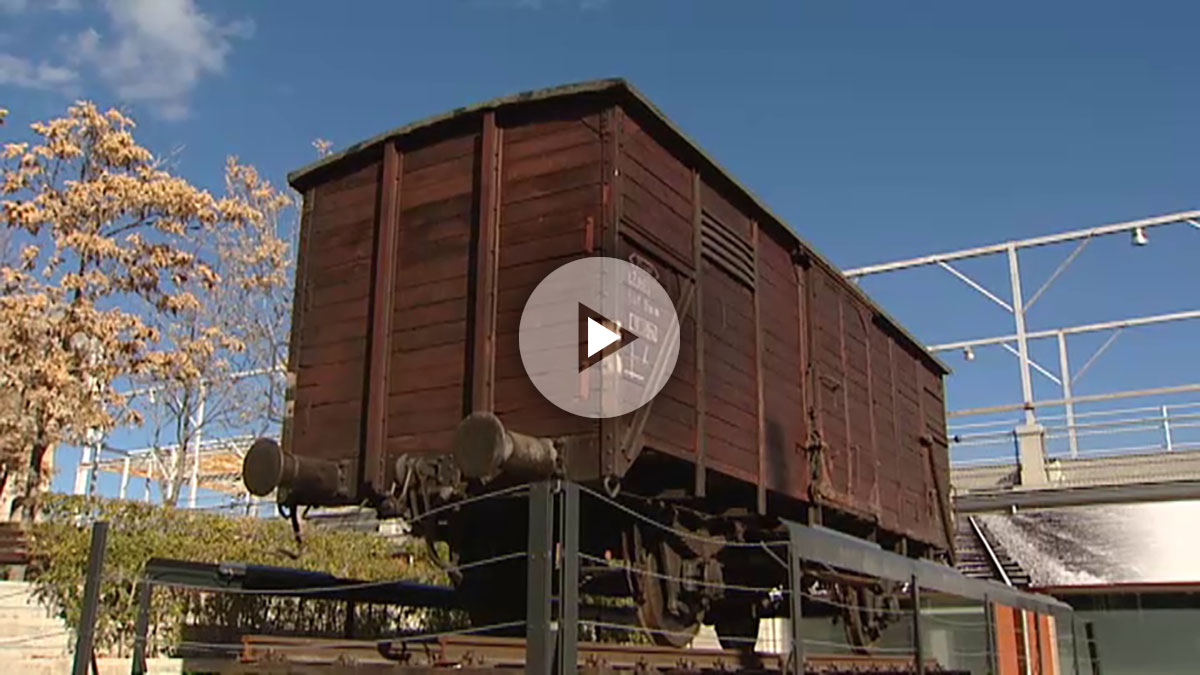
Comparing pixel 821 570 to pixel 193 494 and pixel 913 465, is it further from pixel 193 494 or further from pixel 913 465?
pixel 193 494

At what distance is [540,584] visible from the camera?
4262mm

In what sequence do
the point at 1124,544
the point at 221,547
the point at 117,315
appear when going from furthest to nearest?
the point at 1124,544 < the point at 117,315 < the point at 221,547

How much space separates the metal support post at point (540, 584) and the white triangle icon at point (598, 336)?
1.65m

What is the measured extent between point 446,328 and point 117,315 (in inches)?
364

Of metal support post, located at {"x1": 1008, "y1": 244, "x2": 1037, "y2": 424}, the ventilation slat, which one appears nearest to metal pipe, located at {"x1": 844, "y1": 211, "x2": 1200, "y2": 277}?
metal support post, located at {"x1": 1008, "y1": 244, "x2": 1037, "y2": 424}

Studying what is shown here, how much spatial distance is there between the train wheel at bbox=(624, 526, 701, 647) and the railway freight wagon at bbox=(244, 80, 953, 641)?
0.02 meters

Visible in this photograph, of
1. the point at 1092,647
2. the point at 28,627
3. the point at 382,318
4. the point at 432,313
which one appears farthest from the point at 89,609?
the point at 1092,647

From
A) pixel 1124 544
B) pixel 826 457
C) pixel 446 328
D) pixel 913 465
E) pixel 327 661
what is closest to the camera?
pixel 327 661

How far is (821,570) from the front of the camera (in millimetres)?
8203

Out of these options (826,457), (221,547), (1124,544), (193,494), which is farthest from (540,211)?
(193,494)

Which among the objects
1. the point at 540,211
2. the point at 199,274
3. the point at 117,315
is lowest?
the point at 540,211

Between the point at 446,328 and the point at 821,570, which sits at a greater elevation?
the point at 446,328
